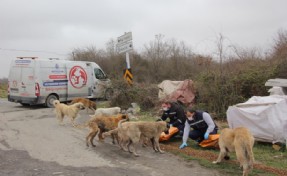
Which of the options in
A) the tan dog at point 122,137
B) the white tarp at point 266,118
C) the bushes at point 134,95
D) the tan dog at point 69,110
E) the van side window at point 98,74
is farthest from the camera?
the van side window at point 98,74

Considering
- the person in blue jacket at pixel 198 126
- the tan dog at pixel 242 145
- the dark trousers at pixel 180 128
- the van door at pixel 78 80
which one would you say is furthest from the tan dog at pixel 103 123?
the van door at pixel 78 80

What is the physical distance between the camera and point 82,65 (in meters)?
20.4

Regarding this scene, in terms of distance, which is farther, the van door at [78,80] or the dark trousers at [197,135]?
the van door at [78,80]

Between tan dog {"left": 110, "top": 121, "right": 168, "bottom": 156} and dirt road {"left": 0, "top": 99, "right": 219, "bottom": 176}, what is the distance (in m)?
0.27

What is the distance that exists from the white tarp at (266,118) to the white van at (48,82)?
32.5ft

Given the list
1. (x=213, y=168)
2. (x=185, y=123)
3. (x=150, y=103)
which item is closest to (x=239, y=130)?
(x=213, y=168)

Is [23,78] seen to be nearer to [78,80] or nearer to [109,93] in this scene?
[78,80]

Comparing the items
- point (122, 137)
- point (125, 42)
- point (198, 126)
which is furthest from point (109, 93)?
point (198, 126)

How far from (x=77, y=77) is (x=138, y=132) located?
1223cm

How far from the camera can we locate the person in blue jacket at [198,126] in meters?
8.68

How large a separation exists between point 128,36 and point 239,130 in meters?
12.3

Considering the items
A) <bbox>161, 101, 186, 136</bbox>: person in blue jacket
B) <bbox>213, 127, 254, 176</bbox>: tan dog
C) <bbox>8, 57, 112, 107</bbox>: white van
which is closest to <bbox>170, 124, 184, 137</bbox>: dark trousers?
<bbox>161, 101, 186, 136</bbox>: person in blue jacket

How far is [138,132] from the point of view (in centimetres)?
838

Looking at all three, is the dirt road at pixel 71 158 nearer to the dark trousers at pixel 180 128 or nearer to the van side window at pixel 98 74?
the dark trousers at pixel 180 128
